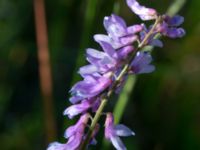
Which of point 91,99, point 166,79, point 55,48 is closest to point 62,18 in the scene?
point 55,48

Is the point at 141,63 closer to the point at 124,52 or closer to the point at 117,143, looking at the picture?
the point at 124,52

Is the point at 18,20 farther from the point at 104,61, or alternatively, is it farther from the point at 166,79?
the point at 104,61

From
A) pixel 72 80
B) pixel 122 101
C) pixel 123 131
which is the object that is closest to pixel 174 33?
pixel 123 131

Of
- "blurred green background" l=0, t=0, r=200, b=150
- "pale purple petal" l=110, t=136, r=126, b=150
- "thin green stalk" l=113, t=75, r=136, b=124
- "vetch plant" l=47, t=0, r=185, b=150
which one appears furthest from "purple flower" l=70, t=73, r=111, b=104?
"blurred green background" l=0, t=0, r=200, b=150

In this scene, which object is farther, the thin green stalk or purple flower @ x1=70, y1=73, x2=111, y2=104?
the thin green stalk

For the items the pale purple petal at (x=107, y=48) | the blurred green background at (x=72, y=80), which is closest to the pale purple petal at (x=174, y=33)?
the pale purple petal at (x=107, y=48)

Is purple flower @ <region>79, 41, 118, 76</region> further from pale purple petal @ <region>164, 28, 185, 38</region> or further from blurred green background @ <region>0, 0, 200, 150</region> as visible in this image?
blurred green background @ <region>0, 0, 200, 150</region>

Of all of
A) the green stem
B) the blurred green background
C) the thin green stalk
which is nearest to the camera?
the green stem
